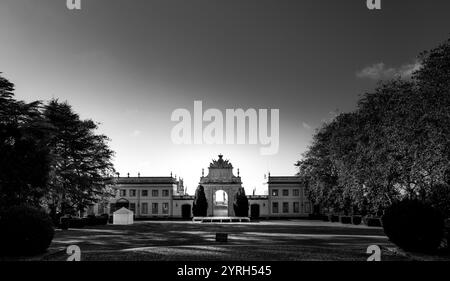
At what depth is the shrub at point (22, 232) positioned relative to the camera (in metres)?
15.0

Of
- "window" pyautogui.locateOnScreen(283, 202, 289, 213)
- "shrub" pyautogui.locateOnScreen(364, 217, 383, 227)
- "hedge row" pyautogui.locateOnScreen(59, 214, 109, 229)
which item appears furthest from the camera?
"window" pyautogui.locateOnScreen(283, 202, 289, 213)

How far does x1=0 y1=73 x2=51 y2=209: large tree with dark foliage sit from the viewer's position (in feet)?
82.9

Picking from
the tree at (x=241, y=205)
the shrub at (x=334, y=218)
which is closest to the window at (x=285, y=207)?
the shrub at (x=334, y=218)

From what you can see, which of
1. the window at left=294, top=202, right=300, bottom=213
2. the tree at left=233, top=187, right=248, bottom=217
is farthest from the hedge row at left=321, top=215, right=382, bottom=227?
the window at left=294, top=202, right=300, bottom=213

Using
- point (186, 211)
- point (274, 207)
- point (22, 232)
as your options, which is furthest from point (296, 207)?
point (22, 232)

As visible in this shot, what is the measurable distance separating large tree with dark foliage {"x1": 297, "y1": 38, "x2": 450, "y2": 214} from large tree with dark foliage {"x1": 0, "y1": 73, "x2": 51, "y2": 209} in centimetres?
2221

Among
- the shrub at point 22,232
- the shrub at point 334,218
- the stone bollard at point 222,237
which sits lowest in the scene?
the shrub at point 334,218

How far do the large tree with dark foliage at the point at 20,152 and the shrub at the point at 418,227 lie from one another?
21.1 meters

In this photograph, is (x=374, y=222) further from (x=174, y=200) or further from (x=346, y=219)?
(x=174, y=200)

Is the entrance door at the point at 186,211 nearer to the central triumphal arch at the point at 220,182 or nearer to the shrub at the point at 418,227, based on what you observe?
the central triumphal arch at the point at 220,182

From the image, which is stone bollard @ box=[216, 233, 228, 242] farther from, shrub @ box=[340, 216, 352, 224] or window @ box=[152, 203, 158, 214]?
window @ box=[152, 203, 158, 214]
